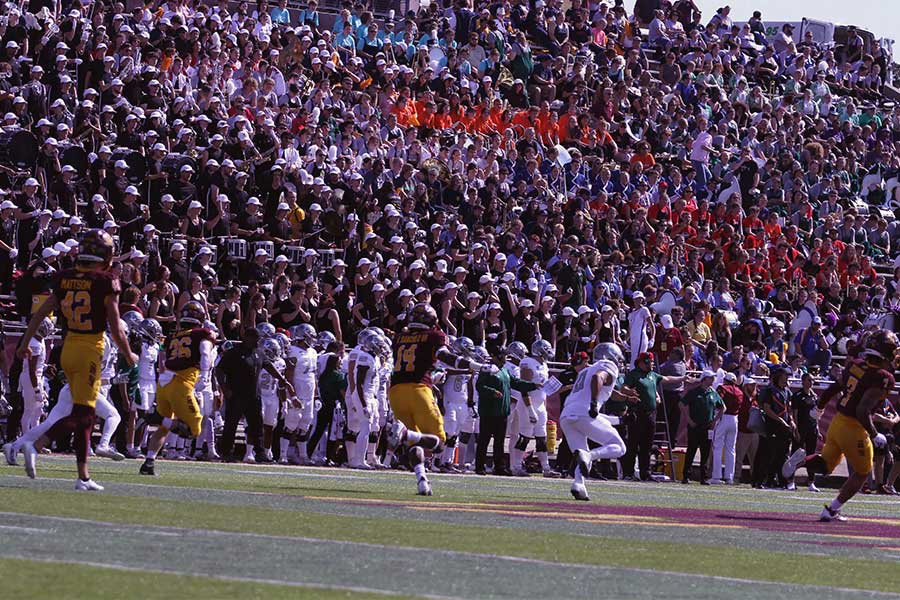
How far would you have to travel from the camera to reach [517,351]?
75.7 ft

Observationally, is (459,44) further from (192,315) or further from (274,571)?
(274,571)

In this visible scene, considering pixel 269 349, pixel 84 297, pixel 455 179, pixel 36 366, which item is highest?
pixel 455 179

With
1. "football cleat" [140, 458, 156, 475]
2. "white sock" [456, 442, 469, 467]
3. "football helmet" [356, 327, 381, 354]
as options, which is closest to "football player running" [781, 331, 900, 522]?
"football cleat" [140, 458, 156, 475]

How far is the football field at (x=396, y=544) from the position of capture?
300 inches

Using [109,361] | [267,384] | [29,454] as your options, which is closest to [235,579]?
[29,454]

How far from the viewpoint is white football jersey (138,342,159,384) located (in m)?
20.6

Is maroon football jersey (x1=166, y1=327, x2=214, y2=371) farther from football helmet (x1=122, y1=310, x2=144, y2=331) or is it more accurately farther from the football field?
football helmet (x1=122, y1=310, x2=144, y2=331)

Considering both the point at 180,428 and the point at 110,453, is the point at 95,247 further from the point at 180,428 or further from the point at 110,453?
the point at 110,453

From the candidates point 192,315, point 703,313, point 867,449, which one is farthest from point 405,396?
point 703,313

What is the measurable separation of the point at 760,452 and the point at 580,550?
46.4ft

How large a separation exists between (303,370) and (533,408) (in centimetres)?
298

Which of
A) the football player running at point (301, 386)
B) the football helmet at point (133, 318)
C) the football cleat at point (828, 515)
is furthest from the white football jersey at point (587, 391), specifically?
the football player running at point (301, 386)

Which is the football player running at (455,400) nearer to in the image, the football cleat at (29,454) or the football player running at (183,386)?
the football player running at (183,386)

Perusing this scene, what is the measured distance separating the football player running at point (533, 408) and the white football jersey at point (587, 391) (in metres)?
6.80
